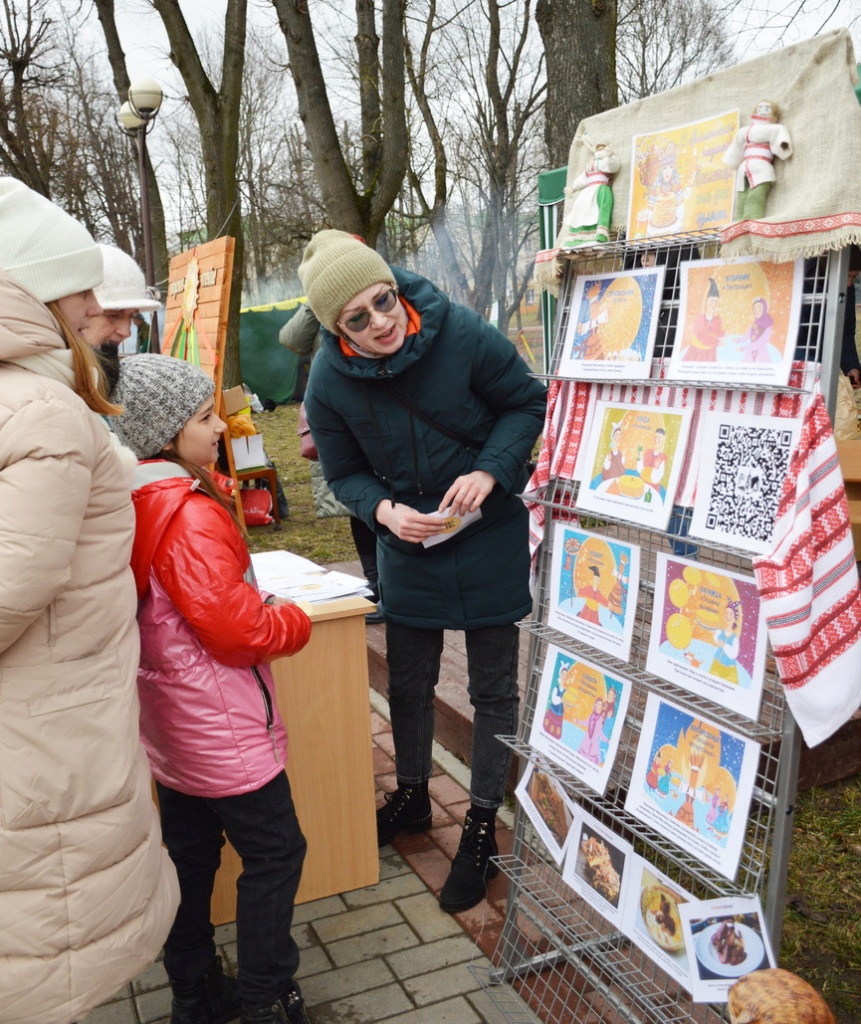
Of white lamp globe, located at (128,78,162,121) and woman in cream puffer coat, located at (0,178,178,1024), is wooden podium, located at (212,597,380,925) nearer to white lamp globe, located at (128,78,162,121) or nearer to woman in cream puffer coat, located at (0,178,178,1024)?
woman in cream puffer coat, located at (0,178,178,1024)

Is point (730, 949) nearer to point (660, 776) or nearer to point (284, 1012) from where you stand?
point (660, 776)

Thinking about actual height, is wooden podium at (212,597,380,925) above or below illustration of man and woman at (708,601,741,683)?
below

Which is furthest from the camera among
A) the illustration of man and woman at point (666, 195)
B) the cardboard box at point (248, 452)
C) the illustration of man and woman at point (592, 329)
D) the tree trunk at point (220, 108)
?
the tree trunk at point (220, 108)

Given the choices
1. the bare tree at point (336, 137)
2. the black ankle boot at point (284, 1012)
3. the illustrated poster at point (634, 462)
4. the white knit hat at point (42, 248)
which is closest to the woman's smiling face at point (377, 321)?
the illustrated poster at point (634, 462)

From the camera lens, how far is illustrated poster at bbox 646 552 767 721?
1744mm

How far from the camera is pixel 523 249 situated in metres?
12.7

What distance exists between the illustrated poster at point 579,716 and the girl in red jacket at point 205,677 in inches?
24.5

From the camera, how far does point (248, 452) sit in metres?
7.95

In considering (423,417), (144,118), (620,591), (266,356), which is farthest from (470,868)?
(266,356)

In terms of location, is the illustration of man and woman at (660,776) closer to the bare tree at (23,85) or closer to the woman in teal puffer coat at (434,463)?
the woman in teal puffer coat at (434,463)

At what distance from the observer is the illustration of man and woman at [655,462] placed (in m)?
1.94

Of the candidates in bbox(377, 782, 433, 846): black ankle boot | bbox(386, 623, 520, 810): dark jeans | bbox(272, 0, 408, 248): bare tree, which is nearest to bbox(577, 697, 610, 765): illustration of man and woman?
bbox(386, 623, 520, 810): dark jeans

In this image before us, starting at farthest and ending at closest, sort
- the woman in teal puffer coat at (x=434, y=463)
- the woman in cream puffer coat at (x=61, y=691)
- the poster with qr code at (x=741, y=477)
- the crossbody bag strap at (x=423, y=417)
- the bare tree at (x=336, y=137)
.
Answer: the bare tree at (x=336, y=137) → the crossbody bag strap at (x=423, y=417) → the woman in teal puffer coat at (x=434, y=463) → the poster with qr code at (x=741, y=477) → the woman in cream puffer coat at (x=61, y=691)

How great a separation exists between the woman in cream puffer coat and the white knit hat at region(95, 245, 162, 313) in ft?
3.79
